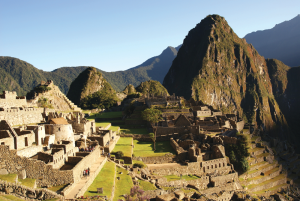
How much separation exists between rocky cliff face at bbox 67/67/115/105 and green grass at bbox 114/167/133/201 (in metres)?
100

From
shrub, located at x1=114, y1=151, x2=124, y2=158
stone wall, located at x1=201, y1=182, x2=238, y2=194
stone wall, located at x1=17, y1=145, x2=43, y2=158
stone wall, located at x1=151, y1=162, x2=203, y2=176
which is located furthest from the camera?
stone wall, located at x1=201, y1=182, x2=238, y2=194

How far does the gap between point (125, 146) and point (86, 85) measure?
343 ft

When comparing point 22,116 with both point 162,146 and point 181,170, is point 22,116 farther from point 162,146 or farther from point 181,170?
point 181,170

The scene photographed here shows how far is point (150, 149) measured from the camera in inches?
1492

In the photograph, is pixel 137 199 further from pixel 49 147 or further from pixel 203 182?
pixel 203 182

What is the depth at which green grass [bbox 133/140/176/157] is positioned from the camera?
Result: 35.5 m

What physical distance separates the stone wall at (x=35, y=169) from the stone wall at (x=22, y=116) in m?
10.7

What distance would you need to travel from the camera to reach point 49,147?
2417 cm

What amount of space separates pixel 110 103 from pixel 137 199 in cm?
7059

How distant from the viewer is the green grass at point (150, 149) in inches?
1397

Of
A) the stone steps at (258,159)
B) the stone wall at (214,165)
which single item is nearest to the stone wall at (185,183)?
the stone wall at (214,165)

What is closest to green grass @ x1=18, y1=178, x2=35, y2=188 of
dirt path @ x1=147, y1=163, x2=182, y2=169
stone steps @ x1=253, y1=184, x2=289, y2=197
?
dirt path @ x1=147, y1=163, x2=182, y2=169

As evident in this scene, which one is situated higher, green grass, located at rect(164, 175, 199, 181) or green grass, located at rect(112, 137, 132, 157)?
green grass, located at rect(112, 137, 132, 157)

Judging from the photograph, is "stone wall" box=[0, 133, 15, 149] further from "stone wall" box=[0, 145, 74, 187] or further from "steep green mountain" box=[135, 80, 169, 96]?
"steep green mountain" box=[135, 80, 169, 96]
